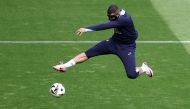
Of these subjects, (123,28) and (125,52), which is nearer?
(123,28)

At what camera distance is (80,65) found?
1994cm

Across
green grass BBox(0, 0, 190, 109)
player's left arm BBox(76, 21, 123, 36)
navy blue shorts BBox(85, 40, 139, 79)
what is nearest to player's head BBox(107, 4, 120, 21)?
player's left arm BBox(76, 21, 123, 36)

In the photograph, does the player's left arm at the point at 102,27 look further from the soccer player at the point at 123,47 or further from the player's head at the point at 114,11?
the soccer player at the point at 123,47

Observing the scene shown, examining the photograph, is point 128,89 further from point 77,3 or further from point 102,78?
point 77,3

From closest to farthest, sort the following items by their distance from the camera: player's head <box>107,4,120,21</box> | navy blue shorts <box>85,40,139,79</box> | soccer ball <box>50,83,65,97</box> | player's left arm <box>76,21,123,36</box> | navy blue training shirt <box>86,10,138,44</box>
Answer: player's left arm <box>76,21,123,36</box>
navy blue training shirt <box>86,10,138,44</box>
player's head <box>107,4,120,21</box>
soccer ball <box>50,83,65,97</box>
navy blue shorts <box>85,40,139,79</box>

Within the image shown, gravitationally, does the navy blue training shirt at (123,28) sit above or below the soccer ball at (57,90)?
above

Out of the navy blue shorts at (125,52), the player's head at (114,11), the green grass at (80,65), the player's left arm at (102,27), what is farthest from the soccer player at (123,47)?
the green grass at (80,65)

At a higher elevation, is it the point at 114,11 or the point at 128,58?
the point at 114,11

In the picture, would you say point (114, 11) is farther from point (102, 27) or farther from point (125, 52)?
point (125, 52)

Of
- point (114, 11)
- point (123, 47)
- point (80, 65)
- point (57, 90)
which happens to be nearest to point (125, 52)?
point (123, 47)

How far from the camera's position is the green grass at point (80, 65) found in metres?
16.8

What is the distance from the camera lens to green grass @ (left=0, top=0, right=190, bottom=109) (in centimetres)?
1680

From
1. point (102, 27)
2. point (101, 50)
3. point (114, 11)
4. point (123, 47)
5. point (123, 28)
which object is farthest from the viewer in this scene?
point (101, 50)

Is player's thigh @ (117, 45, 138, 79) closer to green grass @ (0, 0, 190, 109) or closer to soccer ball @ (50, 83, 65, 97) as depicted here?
green grass @ (0, 0, 190, 109)
